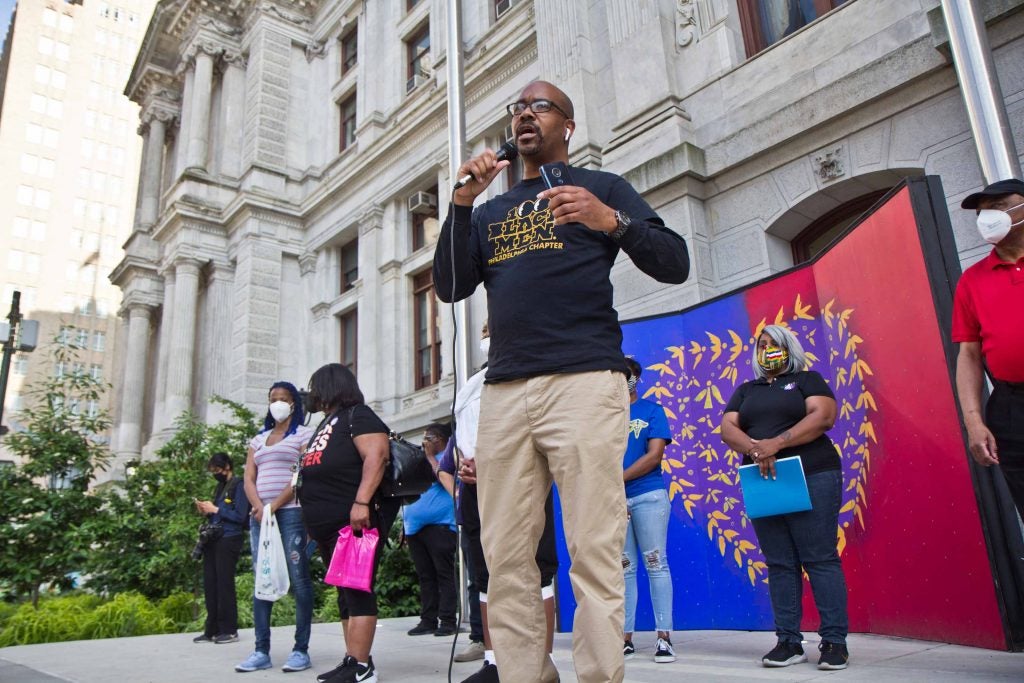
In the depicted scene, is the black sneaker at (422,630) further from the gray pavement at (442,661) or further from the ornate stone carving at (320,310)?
the ornate stone carving at (320,310)

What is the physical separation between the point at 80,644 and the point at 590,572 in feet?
23.6

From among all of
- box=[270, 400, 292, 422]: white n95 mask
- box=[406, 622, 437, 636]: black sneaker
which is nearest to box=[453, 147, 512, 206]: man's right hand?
box=[270, 400, 292, 422]: white n95 mask

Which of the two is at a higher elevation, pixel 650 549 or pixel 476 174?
pixel 476 174

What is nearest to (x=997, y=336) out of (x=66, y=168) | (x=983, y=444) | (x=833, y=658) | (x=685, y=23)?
(x=983, y=444)

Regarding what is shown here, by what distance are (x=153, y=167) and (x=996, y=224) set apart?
34.4 metres

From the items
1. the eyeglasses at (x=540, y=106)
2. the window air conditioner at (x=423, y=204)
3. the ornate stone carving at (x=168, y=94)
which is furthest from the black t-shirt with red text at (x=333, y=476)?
the ornate stone carving at (x=168, y=94)

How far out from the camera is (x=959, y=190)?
23.9ft

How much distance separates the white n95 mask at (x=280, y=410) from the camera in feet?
19.5

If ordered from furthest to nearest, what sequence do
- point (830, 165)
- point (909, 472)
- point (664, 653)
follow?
point (830, 165), point (909, 472), point (664, 653)

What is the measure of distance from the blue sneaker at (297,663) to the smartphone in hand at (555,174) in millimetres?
4001

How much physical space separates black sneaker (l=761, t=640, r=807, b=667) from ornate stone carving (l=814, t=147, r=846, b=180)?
224 inches

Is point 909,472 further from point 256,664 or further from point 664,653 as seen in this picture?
point 256,664

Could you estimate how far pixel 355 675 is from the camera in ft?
14.2

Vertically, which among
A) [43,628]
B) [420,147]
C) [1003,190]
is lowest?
[43,628]
